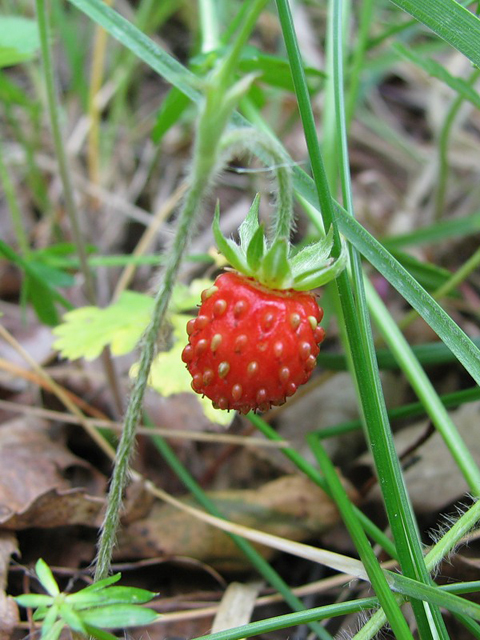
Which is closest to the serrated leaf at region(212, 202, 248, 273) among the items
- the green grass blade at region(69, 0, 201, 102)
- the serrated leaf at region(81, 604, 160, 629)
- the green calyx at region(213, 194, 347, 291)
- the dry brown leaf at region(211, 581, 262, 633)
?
the green calyx at region(213, 194, 347, 291)

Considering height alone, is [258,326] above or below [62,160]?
above

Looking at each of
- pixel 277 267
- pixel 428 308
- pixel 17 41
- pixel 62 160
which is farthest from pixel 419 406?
pixel 17 41

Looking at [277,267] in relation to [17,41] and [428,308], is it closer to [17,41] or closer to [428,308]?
[428,308]

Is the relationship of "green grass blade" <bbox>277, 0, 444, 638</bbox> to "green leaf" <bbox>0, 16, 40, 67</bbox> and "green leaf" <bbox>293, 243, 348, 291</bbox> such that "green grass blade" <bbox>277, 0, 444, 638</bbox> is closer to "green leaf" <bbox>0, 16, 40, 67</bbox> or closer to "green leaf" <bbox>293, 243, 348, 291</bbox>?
"green leaf" <bbox>293, 243, 348, 291</bbox>

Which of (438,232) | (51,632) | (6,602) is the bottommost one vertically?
(6,602)

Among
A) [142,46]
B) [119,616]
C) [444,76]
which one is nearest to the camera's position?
[119,616]

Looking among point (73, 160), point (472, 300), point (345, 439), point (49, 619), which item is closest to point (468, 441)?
point (345, 439)

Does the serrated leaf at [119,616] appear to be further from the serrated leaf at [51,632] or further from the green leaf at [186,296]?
the green leaf at [186,296]

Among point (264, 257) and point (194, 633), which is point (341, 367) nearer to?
point (194, 633)
